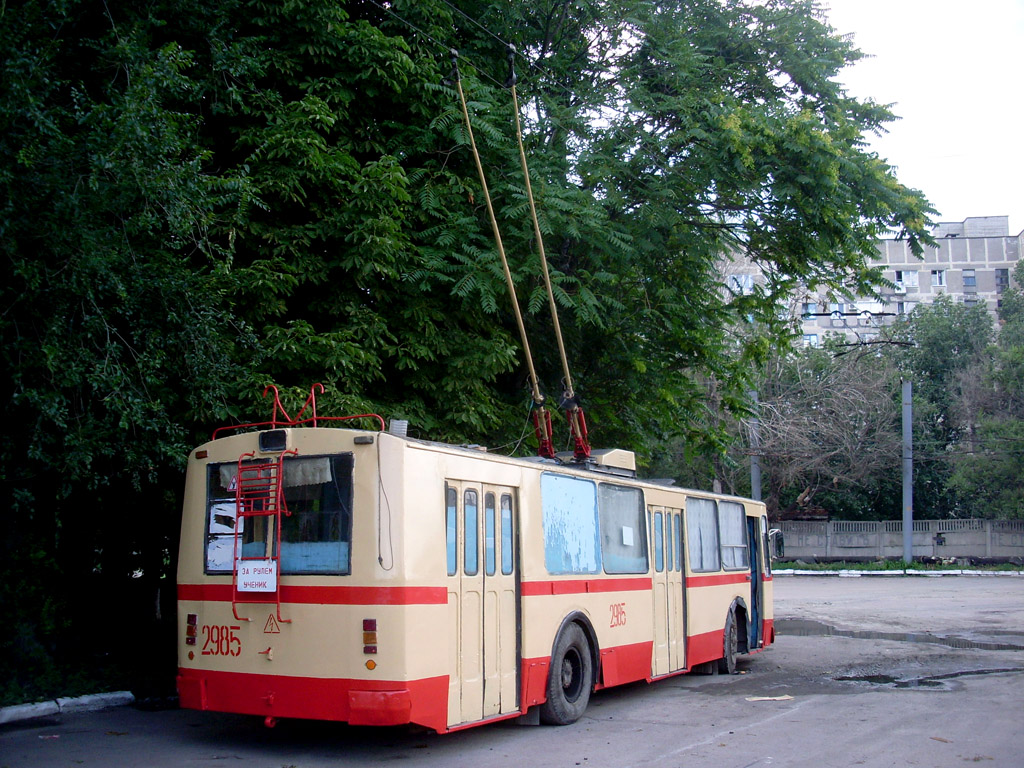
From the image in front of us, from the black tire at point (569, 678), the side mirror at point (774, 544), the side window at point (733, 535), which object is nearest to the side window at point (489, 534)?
the black tire at point (569, 678)

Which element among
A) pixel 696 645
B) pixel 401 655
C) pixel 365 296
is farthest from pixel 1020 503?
pixel 401 655

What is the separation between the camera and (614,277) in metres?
14.3

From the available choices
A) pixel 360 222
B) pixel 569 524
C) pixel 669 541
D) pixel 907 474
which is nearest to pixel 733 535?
pixel 669 541

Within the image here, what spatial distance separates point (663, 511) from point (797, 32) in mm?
8639

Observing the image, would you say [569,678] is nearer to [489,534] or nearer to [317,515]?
[489,534]

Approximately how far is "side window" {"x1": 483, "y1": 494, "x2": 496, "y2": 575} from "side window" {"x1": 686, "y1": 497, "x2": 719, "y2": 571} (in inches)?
207

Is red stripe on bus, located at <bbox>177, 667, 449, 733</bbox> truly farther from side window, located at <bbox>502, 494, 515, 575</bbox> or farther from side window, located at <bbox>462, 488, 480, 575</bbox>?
side window, located at <bbox>502, 494, 515, 575</bbox>

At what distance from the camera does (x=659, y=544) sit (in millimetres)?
12625

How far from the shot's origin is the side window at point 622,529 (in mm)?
11250

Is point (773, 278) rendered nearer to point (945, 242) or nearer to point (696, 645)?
point (696, 645)

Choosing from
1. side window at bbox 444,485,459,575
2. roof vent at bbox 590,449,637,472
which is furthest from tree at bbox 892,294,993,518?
side window at bbox 444,485,459,575

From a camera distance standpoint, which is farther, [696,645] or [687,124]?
[687,124]

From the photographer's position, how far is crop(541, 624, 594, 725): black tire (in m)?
9.70

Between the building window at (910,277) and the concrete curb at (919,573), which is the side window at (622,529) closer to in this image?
the concrete curb at (919,573)
